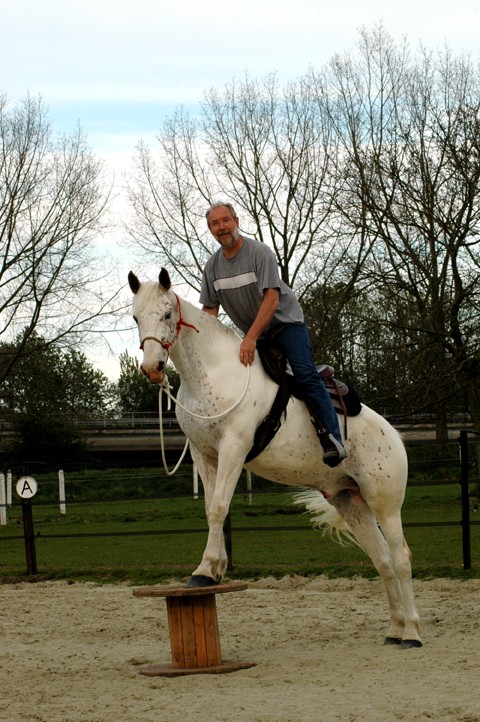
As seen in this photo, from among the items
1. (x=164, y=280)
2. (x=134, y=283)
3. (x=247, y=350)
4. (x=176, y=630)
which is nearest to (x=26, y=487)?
(x=176, y=630)

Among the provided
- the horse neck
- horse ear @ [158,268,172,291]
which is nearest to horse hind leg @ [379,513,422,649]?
the horse neck

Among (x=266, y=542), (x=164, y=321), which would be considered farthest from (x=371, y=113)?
(x=164, y=321)

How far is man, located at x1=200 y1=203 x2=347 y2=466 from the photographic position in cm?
670

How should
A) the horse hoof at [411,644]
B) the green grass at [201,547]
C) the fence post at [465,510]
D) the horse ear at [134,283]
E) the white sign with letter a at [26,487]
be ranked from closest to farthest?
the horse ear at [134,283] < the horse hoof at [411,644] < the fence post at [465,510] < the green grass at [201,547] < the white sign with letter a at [26,487]

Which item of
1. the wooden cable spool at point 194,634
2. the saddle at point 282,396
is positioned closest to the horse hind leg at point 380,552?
the saddle at point 282,396

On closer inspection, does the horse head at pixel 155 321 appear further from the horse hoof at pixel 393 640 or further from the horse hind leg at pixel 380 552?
the horse hoof at pixel 393 640

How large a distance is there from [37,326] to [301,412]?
19.2m

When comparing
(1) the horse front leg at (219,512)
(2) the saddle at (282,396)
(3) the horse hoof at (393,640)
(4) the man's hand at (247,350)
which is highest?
Answer: (4) the man's hand at (247,350)

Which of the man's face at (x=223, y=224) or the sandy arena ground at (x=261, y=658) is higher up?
the man's face at (x=223, y=224)

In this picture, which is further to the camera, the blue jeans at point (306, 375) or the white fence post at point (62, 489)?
the white fence post at point (62, 489)

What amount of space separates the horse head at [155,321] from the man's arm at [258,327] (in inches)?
19.9

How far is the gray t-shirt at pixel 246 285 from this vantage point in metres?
6.79

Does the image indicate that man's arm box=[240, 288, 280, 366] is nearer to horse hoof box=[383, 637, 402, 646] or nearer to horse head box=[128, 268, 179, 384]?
horse head box=[128, 268, 179, 384]

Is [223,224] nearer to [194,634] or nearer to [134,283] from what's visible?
[134,283]
